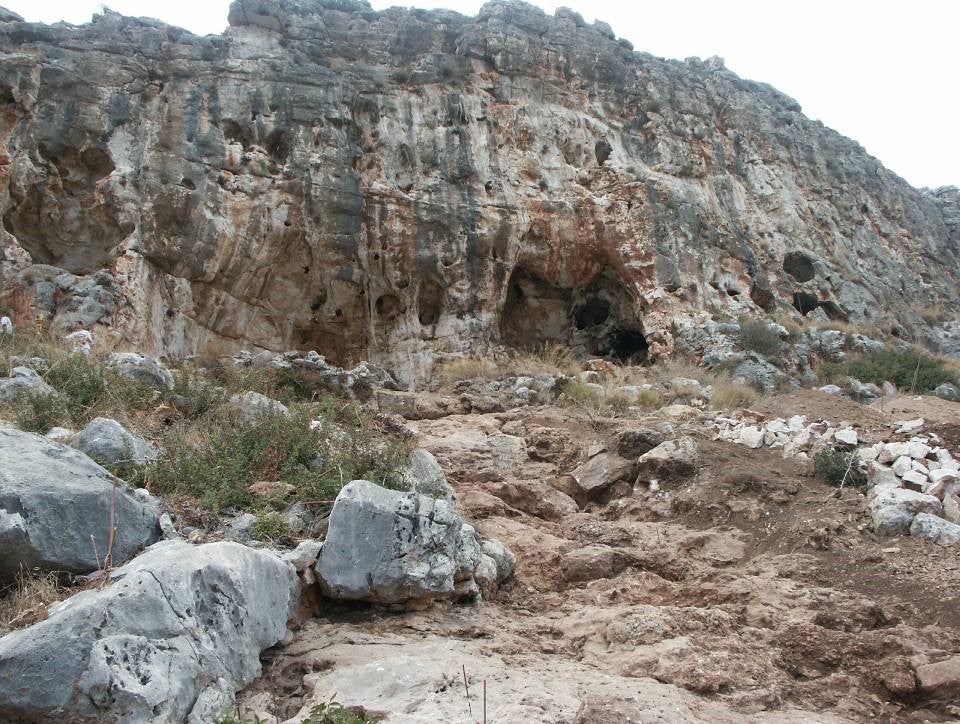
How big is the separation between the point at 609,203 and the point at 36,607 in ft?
41.9

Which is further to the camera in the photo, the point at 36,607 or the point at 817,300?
the point at 817,300

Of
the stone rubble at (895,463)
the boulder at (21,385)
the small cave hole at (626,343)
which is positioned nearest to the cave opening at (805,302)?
the small cave hole at (626,343)

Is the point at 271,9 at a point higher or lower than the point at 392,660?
higher

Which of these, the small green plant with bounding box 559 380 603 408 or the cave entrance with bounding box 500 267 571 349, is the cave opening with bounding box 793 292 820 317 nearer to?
the cave entrance with bounding box 500 267 571 349

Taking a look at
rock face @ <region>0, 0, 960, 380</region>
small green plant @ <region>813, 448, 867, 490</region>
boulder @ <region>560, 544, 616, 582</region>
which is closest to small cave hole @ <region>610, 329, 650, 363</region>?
rock face @ <region>0, 0, 960, 380</region>

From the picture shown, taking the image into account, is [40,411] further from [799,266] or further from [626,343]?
[799,266]

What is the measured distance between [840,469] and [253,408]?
4772mm

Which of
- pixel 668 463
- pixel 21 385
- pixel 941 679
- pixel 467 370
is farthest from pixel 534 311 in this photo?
pixel 941 679

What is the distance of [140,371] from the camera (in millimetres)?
7016

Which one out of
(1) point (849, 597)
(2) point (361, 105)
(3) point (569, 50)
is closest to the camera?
(1) point (849, 597)

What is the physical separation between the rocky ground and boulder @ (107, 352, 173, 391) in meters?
2.91

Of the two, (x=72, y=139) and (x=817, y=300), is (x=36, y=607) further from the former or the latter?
(x=817, y=300)

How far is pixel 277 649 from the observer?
369cm

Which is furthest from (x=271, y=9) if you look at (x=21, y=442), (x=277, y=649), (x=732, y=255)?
(x=277, y=649)
